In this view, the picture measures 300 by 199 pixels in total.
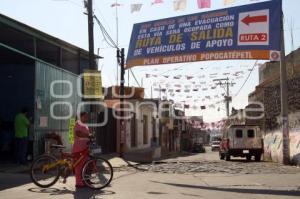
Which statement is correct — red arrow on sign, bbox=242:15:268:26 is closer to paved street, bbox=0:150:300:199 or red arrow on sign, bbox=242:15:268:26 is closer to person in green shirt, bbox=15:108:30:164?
paved street, bbox=0:150:300:199

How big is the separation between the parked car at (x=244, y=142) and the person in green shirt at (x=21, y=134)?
1532cm

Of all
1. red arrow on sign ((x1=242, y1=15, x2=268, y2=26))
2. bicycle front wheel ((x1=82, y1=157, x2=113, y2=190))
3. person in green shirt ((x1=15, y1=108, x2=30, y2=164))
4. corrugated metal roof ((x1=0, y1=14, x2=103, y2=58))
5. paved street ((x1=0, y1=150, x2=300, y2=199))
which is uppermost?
red arrow on sign ((x1=242, y1=15, x2=268, y2=26))

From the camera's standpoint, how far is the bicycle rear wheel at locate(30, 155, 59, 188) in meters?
12.0

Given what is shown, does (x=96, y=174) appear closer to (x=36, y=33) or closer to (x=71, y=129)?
(x=36, y=33)

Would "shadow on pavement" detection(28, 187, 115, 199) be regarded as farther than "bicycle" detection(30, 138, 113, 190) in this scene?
No

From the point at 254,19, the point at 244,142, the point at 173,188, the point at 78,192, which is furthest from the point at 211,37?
the point at 78,192

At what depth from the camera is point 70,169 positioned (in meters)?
12.2

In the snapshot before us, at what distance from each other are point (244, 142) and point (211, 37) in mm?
10683

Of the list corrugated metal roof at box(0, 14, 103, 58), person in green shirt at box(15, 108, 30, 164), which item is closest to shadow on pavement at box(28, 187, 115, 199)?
person in green shirt at box(15, 108, 30, 164)

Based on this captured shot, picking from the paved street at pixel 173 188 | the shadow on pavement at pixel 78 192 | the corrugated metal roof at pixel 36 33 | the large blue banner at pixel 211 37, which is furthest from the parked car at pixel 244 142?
the shadow on pavement at pixel 78 192

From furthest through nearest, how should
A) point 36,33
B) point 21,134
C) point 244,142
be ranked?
point 244,142 → point 36,33 → point 21,134

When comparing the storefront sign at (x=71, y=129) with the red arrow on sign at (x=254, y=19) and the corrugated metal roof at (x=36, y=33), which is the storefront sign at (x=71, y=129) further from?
the red arrow on sign at (x=254, y=19)

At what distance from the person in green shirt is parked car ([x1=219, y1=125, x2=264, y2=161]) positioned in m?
15.3

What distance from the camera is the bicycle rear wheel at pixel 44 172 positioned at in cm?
1200
